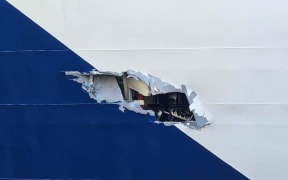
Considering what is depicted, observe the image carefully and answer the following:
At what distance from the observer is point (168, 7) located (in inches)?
77.8

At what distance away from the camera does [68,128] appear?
2.23 m

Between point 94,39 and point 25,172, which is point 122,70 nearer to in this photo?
point 94,39

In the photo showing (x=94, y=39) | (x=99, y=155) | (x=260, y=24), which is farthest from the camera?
(x=99, y=155)

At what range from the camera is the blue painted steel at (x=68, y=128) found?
2131 mm

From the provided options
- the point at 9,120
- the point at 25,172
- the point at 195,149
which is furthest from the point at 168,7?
the point at 25,172

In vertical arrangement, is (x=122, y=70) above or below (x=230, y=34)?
below

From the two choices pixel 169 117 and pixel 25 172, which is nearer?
pixel 169 117

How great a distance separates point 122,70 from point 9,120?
0.64 m

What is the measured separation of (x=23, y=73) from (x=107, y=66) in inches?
16.4

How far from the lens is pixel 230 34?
6.51 feet

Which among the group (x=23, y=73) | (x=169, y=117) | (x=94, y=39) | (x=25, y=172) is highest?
(x=94, y=39)

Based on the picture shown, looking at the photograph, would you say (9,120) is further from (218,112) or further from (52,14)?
(218,112)

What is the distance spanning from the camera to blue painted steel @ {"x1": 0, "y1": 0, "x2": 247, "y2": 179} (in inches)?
83.9

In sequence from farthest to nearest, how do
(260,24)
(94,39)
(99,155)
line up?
(99,155) → (94,39) → (260,24)
